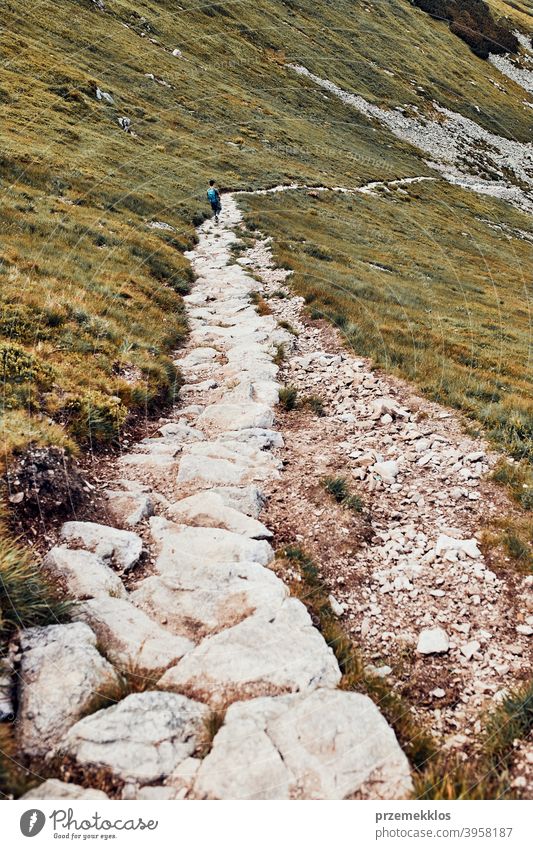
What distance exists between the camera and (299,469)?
8.37 m

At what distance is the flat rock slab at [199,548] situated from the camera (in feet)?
19.3

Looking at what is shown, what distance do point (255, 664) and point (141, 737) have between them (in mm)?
1172

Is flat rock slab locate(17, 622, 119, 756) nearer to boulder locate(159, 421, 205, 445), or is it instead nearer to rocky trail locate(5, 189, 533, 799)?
rocky trail locate(5, 189, 533, 799)

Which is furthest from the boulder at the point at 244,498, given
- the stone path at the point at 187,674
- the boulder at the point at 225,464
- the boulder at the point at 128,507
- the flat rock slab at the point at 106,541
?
the flat rock slab at the point at 106,541

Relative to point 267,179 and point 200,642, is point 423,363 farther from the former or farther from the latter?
point 267,179

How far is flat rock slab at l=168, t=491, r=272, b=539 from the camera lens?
6617 mm

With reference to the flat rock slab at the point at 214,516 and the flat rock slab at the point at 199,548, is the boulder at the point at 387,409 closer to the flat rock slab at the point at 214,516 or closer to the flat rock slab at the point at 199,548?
the flat rock slab at the point at 214,516

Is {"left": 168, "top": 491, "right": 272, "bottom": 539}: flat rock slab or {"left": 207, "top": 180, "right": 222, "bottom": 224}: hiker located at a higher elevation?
{"left": 168, "top": 491, "right": 272, "bottom": 539}: flat rock slab

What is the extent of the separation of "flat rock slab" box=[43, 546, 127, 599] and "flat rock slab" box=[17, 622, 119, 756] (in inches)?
21.0

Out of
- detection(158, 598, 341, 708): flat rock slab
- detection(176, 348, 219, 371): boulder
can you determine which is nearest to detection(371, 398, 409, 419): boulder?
detection(176, 348, 219, 371): boulder

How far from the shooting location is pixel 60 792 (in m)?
3.47

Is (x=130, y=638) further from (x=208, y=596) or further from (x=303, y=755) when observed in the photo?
(x=303, y=755)

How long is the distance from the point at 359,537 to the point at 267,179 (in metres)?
41.4

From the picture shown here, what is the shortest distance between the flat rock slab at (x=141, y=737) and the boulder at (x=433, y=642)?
2673mm
